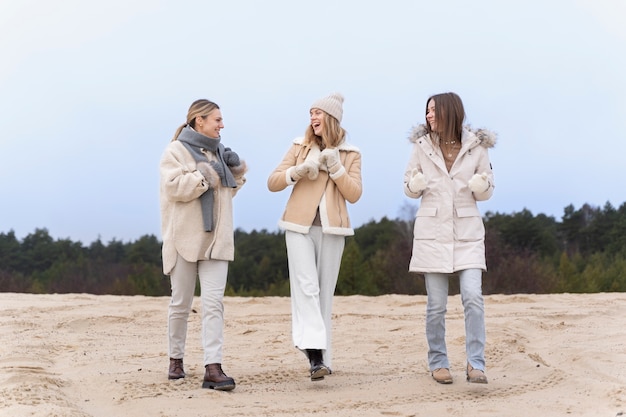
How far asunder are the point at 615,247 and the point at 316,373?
1906 centimetres

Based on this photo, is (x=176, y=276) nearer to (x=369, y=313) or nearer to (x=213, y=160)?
(x=213, y=160)

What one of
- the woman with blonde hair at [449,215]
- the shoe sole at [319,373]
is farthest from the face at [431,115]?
the shoe sole at [319,373]

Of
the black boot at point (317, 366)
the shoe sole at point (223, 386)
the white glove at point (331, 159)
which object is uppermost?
the white glove at point (331, 159)

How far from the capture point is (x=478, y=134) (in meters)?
5.79

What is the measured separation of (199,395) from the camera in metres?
5.42

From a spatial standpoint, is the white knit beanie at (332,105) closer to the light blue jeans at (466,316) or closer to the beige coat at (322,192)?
the beige coat at (322,192)

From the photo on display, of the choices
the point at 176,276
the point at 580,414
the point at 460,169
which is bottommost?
the point at 580,414

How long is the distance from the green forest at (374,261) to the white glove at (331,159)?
12.1 meters

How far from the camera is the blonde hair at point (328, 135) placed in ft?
19.3

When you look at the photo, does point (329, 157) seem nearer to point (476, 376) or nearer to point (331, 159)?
point (331, 159)

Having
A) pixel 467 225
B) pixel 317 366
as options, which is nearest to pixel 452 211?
pixel 467 225

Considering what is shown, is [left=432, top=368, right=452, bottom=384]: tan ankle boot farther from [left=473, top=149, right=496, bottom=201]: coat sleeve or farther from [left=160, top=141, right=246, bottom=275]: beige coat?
[left=160, top=141, right=246, bottom=275]: beige coat

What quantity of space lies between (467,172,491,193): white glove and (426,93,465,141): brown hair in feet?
1.34

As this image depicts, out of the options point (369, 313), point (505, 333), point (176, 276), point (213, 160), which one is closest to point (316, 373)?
point (176, 276)
